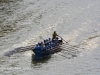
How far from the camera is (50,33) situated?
46.0 m

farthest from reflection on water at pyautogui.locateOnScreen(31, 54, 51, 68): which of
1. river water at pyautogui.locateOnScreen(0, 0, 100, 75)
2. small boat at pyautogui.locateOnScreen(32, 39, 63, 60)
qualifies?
small boat at pyautogui.locateOnScreen(32, 39, 63, 60)

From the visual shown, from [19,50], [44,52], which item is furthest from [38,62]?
[19,50]

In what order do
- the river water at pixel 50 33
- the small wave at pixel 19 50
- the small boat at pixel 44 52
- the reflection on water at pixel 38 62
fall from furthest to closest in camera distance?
the small wave at pixel 19 50 → the small boat at pixel 44 52 → the reflection on water at pixel 38 62 → the river water at pixel 50 33

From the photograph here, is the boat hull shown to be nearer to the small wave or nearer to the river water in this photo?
the river water

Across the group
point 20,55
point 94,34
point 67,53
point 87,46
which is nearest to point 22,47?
point 20,55

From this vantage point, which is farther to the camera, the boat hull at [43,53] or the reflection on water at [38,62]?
the boat hull at [43,53]

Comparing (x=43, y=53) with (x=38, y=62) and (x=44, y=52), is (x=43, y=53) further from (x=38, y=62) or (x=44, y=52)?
Result: (x=38, y=62)

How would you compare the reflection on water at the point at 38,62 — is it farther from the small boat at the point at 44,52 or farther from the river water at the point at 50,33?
the small boat at the point at 44,52

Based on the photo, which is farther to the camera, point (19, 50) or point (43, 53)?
point (19, 50)

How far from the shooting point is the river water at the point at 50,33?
35156mm

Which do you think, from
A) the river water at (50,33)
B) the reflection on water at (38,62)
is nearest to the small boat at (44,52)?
the reflection on water at (38,62)

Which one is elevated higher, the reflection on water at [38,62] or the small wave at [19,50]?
the small wave at [19,50]

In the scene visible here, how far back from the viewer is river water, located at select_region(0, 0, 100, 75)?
35156 millimetres

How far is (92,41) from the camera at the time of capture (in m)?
42.3
